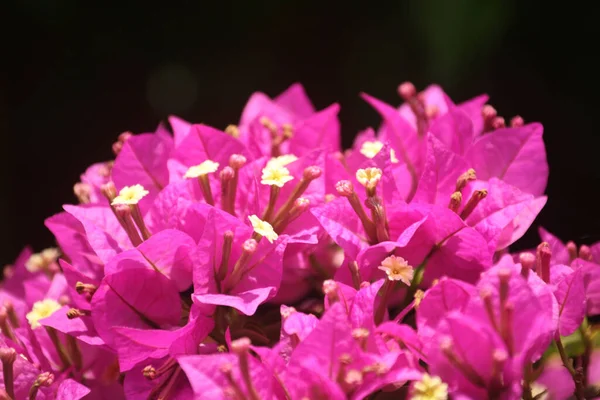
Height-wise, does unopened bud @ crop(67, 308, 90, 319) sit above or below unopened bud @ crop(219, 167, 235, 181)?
below

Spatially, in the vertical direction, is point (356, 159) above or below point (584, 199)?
above

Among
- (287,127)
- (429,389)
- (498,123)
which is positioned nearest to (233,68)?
(287,127)

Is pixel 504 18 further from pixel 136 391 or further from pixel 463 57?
pixel 136 391

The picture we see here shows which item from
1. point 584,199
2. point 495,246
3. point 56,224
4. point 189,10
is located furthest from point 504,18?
point 56,224

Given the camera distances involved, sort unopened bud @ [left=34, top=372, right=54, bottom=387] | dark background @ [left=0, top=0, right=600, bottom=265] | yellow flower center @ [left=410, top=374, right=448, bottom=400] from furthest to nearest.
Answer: dark background @ [left=0, top=0, right=600, bottom=265]
unopened bud @ [left=34, top=372, right=54, bottom=387]
yellow flower center @ [left=410, top=374, right=448, bottom=400]

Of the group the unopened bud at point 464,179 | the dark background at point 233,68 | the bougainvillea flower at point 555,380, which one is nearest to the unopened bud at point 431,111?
the unopened bud at point 464,179

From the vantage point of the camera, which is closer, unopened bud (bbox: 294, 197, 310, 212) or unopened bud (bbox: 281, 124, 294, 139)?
unopened bud (bbox: 294, 197, 310, 212)

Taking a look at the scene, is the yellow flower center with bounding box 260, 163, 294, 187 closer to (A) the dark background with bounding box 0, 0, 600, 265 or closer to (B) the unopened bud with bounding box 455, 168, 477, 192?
(B) the unopened bud with bounding box 455, 168, 477, 192

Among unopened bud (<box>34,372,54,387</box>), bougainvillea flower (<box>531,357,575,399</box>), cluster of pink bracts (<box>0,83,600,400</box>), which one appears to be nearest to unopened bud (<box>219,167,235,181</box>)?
cluster of pink bracts (<box>0,83,600,400</box>)
